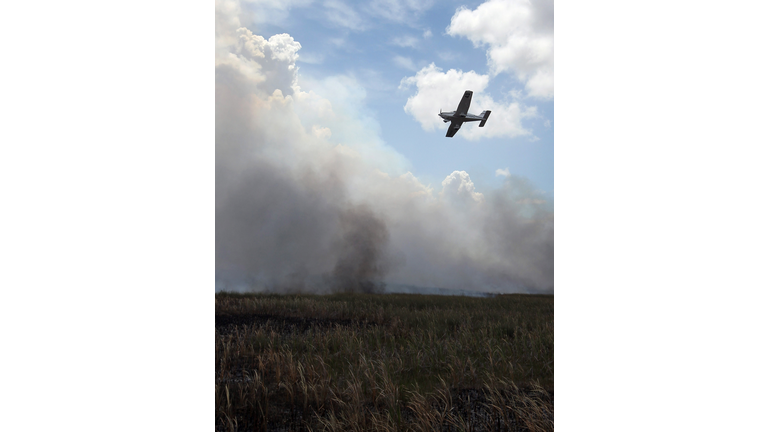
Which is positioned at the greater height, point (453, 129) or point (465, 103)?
point (465, 103)

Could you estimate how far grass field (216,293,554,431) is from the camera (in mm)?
2400

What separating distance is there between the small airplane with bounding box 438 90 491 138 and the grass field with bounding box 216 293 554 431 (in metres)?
2.35

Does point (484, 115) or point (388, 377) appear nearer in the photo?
point (388, 377)

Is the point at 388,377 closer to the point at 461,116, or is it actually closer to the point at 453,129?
the point at 453,129

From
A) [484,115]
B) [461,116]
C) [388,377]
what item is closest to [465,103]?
[461,116]

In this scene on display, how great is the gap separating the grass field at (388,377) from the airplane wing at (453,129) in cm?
227

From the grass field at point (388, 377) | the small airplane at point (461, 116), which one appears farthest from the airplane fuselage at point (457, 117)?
the grass field at point (388, 377)

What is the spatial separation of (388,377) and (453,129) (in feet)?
8.44

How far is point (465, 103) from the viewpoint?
3689 mm

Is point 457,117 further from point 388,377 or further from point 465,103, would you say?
point 388,377

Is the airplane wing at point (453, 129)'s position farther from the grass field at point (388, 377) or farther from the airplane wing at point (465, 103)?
the grass field at point (388, 377)

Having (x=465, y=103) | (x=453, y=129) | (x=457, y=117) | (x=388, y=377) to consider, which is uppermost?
(x=465, y=103)
